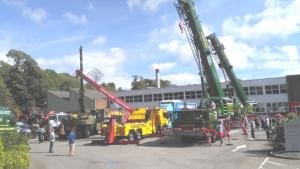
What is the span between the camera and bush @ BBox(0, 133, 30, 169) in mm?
12836

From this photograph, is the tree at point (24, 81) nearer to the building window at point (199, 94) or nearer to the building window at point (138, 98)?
the building window at point (138, 98)

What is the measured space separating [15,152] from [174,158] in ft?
27.1

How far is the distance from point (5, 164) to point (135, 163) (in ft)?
23.1

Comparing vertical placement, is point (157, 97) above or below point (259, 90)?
above

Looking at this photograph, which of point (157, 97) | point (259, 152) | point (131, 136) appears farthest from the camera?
point (157, 97)

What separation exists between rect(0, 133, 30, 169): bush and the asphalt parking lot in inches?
103

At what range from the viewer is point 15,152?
13.8m

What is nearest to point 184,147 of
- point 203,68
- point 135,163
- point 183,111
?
point 183,111

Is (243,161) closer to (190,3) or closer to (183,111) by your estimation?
(183,111)

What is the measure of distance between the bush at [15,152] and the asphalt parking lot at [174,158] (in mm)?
2628

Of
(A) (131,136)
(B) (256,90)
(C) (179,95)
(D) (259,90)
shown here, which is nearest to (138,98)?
(C) (179,95)

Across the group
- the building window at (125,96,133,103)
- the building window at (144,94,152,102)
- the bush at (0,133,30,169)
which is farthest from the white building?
the bush at (0,133,30,169)

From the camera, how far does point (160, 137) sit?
103 ft

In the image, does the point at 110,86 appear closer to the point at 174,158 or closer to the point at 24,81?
the point at 24,81
